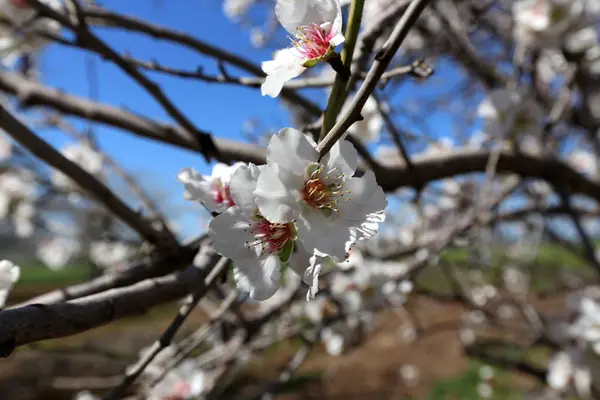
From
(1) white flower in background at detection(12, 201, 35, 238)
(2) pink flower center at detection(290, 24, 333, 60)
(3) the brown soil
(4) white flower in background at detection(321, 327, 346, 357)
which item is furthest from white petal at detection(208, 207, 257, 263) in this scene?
(3) the brown soil

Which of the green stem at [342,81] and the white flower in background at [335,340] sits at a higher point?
the green stem at [342,81]

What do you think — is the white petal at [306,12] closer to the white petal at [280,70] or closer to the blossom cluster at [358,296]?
the white petal at [280,70]

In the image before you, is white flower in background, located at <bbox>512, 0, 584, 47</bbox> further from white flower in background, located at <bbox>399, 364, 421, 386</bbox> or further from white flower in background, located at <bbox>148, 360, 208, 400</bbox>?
white flower in background, located at <bbox>399, 364, 421, 386</bbox>

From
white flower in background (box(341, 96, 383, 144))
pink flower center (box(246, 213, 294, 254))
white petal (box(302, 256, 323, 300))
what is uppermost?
white flower in background (box(341, 96, 383, 144))

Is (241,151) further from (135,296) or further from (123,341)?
(123,341)

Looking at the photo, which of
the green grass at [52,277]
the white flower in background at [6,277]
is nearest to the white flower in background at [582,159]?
the white flower in background at [6,277]

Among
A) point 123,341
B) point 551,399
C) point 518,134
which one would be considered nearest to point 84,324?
point 518,134
